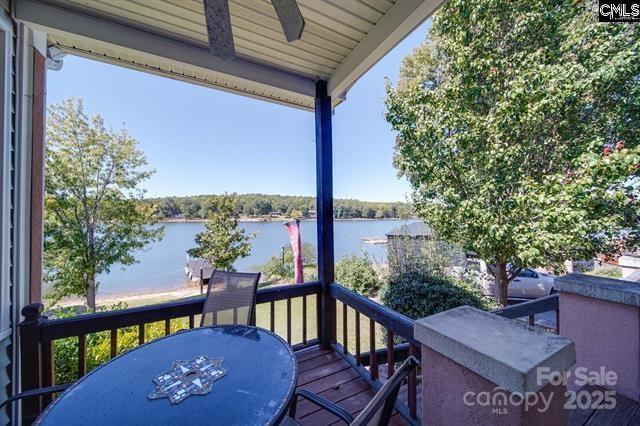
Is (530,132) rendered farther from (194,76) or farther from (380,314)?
(194,76)

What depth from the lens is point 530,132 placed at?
14.4 feet

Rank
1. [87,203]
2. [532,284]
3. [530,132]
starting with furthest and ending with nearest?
[532,284] → [87,203] → [530,132]

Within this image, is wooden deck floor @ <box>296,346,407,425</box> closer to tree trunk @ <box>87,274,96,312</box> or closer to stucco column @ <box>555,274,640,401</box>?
stucco column @ <box>555,274,640,401</box>

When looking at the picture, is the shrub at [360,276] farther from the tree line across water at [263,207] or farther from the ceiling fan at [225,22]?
the ceiling fan at [225,22]

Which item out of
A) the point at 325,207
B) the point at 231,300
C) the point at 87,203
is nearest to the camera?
the point at 231,300

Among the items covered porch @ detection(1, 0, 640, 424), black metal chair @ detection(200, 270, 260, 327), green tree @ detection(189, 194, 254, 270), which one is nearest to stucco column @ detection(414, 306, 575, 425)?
covered porch @ detection(1, 0, 640, 424)

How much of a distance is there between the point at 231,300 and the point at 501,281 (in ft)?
18.3

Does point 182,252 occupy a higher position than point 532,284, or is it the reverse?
point 182,252

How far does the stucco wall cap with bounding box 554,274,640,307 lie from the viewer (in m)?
1.41

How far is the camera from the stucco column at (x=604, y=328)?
1.44 m

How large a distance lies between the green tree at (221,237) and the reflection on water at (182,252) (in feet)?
1.47

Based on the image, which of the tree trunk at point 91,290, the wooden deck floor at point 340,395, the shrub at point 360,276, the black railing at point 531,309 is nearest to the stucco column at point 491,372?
the wooden deck floor at point 340,395

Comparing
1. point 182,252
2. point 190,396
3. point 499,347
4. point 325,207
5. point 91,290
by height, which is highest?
point 325,207

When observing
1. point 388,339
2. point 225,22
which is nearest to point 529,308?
point 388,339
